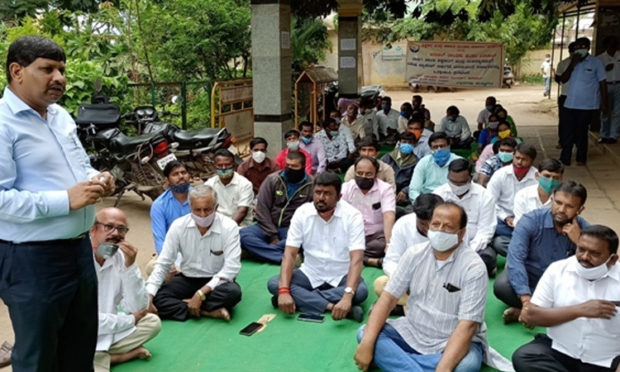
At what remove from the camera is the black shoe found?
14.4 feet

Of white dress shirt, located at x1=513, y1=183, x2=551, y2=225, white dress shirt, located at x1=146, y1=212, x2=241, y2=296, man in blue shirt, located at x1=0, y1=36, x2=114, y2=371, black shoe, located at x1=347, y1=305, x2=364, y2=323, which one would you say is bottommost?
black shoe, located at x1=347, y1=305, x2=364, y2=323

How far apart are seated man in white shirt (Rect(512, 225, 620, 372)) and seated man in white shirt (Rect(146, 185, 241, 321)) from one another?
2.08 metres

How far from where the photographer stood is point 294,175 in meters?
5.93

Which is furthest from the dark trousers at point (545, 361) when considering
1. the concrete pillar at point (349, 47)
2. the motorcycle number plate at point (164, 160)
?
the concrete pillar at point (349, 47)

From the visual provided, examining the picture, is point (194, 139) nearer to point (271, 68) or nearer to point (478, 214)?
point (271, 68)

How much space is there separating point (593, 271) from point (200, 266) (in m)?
2.67

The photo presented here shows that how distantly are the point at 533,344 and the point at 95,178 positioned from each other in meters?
2.41

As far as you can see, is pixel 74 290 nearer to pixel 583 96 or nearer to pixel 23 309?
pixel 23 309

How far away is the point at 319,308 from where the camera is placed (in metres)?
4.46

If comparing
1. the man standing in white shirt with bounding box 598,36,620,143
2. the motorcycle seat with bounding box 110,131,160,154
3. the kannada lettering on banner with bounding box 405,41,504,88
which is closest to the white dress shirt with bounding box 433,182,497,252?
the motorcycle seat with bounding box 110,131,160,154

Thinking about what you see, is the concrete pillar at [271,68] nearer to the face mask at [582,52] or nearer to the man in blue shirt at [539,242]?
the face mask at [582,52]

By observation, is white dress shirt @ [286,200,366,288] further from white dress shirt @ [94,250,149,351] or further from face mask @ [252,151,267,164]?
face mask @ [252,151,267,164]

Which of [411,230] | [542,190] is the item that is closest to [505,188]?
[542,190]

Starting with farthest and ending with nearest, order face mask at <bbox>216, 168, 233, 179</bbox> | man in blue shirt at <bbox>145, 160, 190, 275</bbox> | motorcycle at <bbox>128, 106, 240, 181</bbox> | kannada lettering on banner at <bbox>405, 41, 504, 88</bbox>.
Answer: kannada lettering on banner at <bbox>405, 41, 504, 88</bbox> < motorcycle at <bbox>128, 106, 240, 181</bbox> < face mask at <bbox>216, 168, 233, 179</bbox> < man in blue shirt at <bbox>145, 160, 190, 275</bbox>
